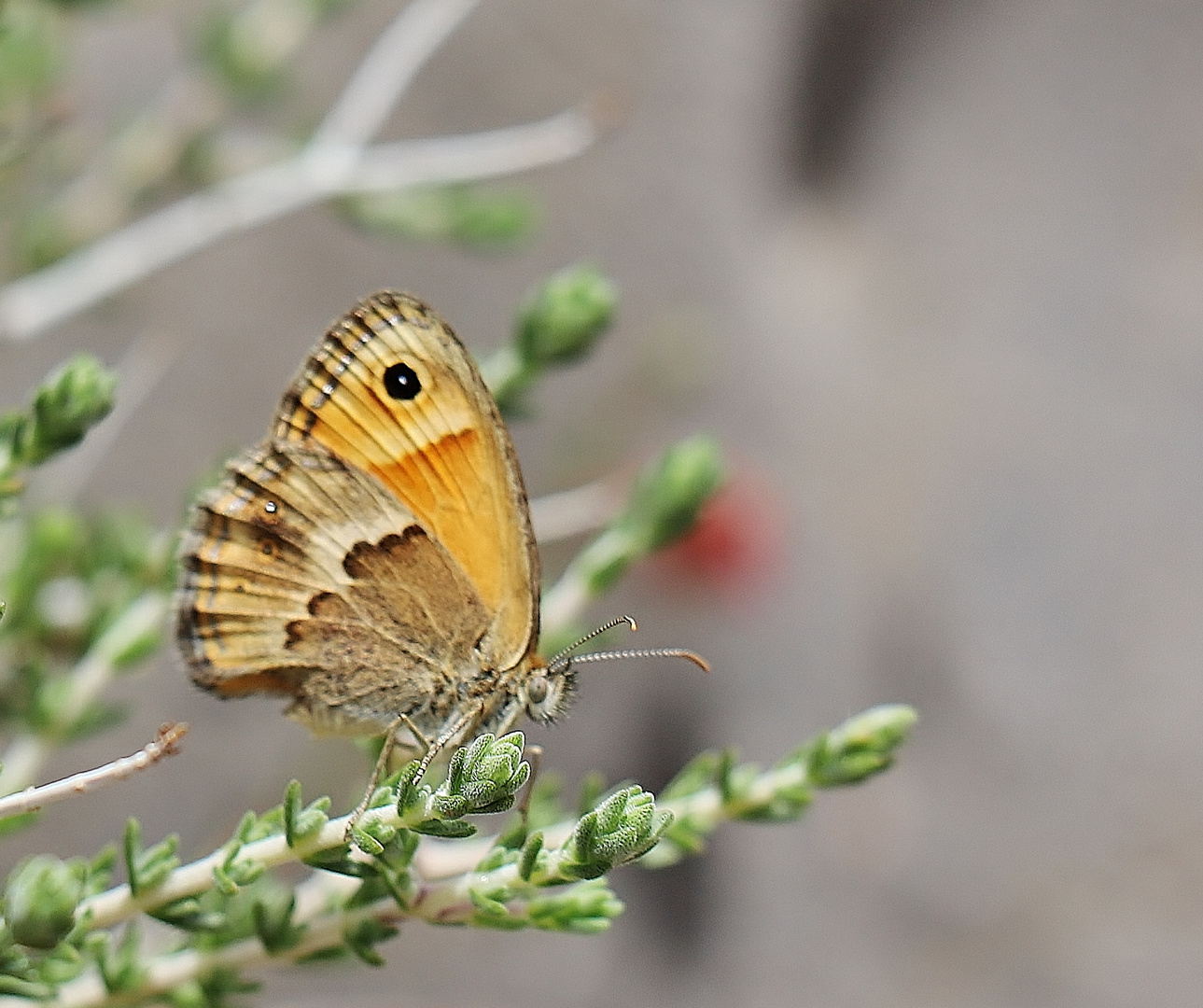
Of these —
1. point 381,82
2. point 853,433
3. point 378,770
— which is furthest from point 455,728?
point 853,433

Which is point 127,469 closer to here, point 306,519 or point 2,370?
point 2,370


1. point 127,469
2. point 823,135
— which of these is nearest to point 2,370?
point 127,469

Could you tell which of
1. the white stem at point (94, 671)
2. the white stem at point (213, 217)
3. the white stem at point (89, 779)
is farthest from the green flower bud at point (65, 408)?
the white stem at point (213, 217)

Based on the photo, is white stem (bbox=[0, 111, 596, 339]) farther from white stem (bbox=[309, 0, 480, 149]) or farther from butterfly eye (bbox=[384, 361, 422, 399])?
butterfly eye (bbox=[384, 361, 422, 399])

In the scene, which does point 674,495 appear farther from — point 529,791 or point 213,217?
point 213,217

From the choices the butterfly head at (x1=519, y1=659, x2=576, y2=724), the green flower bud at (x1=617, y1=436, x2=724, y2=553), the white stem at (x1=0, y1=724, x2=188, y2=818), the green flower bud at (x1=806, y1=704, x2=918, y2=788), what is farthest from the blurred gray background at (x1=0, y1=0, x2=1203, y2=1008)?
the white stem at (x1=0, y1=724, x2=188, y2=818)

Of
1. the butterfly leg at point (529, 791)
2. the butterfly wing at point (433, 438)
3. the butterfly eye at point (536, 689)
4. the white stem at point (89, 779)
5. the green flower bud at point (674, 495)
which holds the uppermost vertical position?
the green flower bud at point (674, 495)

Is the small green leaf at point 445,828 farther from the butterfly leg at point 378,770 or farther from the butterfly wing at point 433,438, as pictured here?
the butterfly wing at point 433,438
